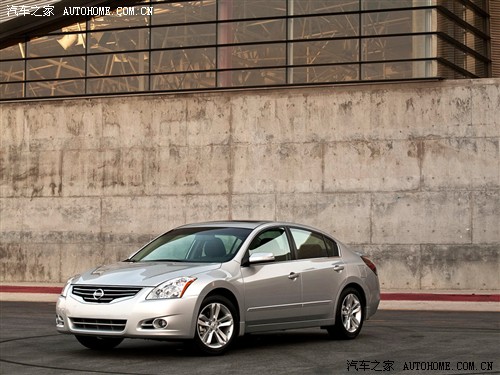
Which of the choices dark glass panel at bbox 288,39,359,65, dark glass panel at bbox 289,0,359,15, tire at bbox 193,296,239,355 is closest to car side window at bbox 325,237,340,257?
tire at bbox 193,296,239,355

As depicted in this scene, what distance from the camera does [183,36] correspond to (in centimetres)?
2830

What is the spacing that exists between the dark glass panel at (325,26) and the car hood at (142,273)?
52.1 feet

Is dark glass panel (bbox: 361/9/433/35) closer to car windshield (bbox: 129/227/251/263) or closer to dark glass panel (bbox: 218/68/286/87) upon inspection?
dark glass panel (bbox: 218/68/286/87)

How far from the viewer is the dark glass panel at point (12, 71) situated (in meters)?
29.9

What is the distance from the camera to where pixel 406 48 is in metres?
25.9

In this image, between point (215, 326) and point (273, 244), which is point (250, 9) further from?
point (215, 326)

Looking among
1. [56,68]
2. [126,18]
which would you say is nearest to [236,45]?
[126,18]

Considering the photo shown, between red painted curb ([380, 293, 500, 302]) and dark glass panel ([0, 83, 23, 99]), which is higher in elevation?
dark glass panel ([0, 83, 23, 99])

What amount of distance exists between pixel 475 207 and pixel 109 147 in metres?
9.62

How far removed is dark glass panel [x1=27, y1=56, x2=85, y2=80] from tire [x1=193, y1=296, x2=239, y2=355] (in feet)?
61.6

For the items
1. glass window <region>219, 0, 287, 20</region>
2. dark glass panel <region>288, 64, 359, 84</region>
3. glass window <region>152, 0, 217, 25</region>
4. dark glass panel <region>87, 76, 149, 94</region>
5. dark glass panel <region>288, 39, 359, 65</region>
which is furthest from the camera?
dark glass panel <region>87, 76, 149, 94</region>

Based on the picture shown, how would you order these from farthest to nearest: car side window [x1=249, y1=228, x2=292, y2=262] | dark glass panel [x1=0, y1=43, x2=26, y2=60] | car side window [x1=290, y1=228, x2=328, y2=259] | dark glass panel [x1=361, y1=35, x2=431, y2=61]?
dark glass panel [x1=0, y1=43, x2=26, y2=60], dark glass panel [x1=361, y1=35, x2=431, y2=61], car side window [x1=290, y1=228, x2=328, y2=259], car side window [x1=249, y1=228, x2=292, y2=262]

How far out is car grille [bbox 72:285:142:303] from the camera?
11.0 metres

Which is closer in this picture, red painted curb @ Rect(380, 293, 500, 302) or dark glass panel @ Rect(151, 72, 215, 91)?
red painted curb @ Rect(380, 293, 500, 302)
